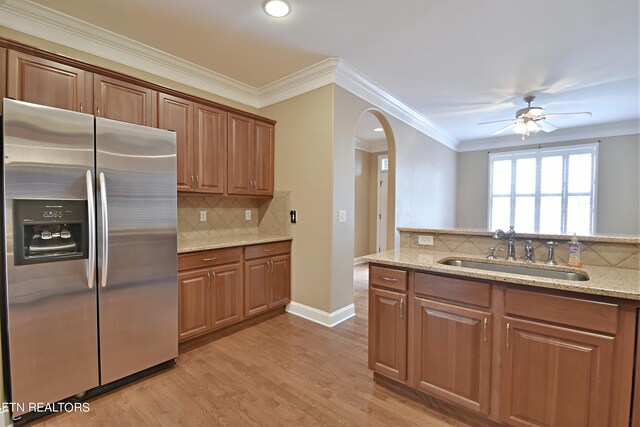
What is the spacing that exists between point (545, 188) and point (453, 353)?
5872 millimetres

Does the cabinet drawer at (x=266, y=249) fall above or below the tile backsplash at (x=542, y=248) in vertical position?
below

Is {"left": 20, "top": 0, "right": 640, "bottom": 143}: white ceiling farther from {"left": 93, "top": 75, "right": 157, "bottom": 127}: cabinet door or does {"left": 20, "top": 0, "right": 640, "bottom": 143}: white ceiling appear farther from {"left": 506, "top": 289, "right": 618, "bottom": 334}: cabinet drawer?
{"left": 506, "top": 289, "right": 618, "bottom": 334}: cabinet drawer

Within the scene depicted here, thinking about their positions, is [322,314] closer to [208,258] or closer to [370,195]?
[208,258]

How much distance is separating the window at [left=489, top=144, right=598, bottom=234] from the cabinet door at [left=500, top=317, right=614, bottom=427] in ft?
15.5

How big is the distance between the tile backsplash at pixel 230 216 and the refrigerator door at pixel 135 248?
0.95 meters

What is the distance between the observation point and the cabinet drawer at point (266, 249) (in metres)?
3.00

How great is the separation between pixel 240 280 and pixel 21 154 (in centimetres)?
189

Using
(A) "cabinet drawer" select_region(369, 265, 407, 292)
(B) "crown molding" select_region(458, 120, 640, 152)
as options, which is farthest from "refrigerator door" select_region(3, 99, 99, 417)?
(B) "crown molding" select_region(458, 120, 640, 152)

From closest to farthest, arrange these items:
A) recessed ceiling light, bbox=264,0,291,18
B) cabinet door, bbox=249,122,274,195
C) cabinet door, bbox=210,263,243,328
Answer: recessed ceiling light, bbox=264,0,291,18, cabinet door, bbox=210,263,243,328, cabinet door, bbox=249,122,274,195

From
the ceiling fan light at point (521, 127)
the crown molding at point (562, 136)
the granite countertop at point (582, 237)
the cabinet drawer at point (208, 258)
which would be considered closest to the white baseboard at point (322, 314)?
the cabinet drawer at point (208, 258)

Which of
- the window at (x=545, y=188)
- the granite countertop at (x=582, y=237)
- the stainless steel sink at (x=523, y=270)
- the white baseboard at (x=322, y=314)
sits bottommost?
the white baseboard at (x=322, y=314)

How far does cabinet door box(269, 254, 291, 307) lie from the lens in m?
3.26

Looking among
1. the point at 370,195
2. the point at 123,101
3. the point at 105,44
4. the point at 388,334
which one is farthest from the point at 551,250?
the point at 370,195

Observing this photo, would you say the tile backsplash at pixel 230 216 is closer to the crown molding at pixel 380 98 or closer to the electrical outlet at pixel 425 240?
the crown molding at pixel 380 98
